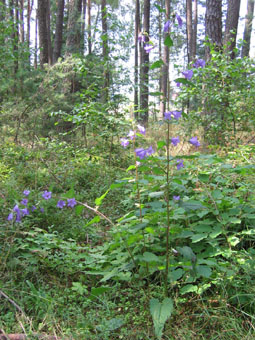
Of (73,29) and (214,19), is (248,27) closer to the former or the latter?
(214,19)

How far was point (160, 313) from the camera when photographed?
1519 millimetres

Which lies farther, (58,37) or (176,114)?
(58,37)

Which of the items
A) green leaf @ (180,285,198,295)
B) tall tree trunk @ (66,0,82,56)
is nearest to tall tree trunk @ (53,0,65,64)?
tall tree trunk @ (66,0,82,56)

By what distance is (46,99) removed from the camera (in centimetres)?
532

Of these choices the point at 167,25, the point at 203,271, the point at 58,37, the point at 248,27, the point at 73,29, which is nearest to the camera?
the point at 167,25

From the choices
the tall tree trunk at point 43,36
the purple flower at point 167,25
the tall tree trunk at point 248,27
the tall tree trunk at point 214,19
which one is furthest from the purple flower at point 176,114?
the tall tree trunk at point 248,27

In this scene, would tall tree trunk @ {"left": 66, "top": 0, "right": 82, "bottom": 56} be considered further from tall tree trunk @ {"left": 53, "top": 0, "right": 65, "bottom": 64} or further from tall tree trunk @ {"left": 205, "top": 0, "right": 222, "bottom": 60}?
tall tree trunk @ {"left": 205, "top": 0, "right": 222, "bottom": 60}

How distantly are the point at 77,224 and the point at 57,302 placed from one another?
3.78ft

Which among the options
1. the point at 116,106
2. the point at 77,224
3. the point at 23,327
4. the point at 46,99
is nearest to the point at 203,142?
the point at 116,106

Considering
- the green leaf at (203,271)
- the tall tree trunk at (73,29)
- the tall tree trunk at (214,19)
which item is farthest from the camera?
the tall tree trunk at (73,29)

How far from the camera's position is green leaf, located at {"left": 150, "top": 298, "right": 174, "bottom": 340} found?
145cm

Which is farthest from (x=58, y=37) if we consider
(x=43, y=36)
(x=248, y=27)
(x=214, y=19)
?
(x=248, y=27)

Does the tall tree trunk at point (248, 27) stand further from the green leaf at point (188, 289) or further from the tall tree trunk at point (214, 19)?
the green leaf at point (188, 289)

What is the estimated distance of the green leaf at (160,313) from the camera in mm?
1452
